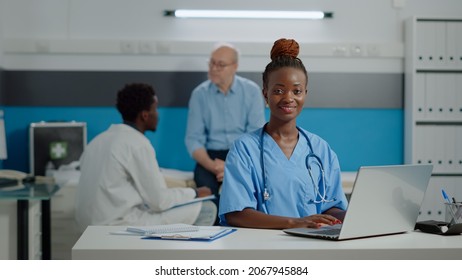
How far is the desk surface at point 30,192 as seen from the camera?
252 centimetres

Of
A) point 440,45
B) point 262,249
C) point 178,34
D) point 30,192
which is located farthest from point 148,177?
point 440,45

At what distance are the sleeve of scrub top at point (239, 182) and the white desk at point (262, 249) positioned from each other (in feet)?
0.80

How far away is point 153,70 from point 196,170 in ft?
2.07

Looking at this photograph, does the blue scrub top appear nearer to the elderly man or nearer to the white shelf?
the elderly man

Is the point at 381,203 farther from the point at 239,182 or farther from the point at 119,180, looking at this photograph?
the point at 119,180

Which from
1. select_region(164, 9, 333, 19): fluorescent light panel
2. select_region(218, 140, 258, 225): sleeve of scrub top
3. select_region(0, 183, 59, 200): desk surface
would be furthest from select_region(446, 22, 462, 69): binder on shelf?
select_region(218, 140, 258, 225): sleeve of scrub top

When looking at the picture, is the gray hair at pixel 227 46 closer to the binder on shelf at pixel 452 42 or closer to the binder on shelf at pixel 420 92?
the binder on shelf at pixel 420 92

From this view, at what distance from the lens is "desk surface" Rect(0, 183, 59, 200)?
252 centimetres

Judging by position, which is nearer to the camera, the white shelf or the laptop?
the laptop

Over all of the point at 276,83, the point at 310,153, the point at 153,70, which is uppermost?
the point at 153,70

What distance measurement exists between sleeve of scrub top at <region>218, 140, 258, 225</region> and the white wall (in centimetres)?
211
